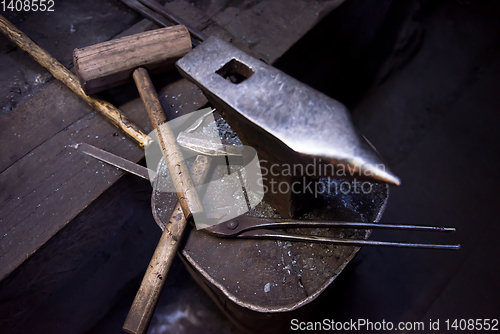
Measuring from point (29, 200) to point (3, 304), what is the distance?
0.54m

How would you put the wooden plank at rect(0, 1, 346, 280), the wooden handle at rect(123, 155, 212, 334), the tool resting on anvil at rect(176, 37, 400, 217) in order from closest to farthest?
the tool resting on anvil at rect(176, 37, 400, 217), the wooden handle at rect(123, 155, 212, 334), the wooden plank at rect(0, 1, 346, 280)

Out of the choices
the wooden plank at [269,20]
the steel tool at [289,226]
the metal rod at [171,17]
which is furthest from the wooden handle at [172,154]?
the wooden plank at [269,20]

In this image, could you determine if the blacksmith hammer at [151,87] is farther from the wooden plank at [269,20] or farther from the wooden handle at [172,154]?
the wooden plank at [269,20]

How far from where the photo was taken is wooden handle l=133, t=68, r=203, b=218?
1.22 metres

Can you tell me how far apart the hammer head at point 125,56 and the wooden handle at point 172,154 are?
0.26ft

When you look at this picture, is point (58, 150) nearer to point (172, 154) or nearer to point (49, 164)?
point (49, 164)

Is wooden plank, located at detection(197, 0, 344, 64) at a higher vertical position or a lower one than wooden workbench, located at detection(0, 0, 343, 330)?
higher

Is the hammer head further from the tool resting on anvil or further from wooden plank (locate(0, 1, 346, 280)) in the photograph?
the tool resting on anvil

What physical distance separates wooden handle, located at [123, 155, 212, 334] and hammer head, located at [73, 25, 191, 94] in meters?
0.78

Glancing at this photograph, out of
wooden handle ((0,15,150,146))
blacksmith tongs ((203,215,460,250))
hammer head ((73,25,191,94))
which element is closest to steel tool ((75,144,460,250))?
blacksmith tongs ((203,215,460,250))

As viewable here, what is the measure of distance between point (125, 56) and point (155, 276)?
44.1 inches

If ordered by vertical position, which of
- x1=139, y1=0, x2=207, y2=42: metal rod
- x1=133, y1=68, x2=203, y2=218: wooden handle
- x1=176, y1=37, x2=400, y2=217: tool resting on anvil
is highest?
x1=176, y1=37, x2=400, y2=217: tool resting on anvil

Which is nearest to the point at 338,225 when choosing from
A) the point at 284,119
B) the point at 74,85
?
the point at 284,119

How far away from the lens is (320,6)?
83.0 inches
